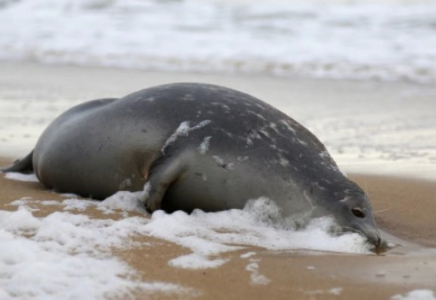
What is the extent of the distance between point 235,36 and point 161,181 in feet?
35.2

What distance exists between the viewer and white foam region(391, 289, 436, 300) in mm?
2445

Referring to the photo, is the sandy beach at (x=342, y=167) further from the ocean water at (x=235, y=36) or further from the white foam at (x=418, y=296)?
the ocean water at (x=235, y=36)

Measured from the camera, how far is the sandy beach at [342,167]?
2.54m

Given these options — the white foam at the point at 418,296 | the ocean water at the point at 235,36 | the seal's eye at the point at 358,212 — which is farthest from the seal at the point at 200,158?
the ocean water at the point at 235,36

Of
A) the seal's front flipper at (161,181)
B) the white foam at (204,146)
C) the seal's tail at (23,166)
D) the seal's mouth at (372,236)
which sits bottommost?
the seal's mouth at (372,236)

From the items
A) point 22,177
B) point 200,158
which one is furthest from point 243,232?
point 22,177

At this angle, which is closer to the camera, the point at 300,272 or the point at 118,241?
the point at 300,272

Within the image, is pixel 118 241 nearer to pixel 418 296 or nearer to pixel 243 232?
pixel 243 232

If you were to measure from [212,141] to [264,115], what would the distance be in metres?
0.35

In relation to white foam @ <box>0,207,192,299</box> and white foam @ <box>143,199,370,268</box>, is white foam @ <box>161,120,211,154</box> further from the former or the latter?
white foam @ <box>0,207,192,299</box>

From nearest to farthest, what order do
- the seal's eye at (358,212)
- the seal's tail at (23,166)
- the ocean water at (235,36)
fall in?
the seal's eye at (358,212), the seal's tail at (23,166), the ocean water at (235,36)

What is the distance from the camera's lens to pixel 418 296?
2459mm

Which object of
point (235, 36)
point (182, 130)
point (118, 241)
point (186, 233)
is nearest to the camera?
point (118, 241)

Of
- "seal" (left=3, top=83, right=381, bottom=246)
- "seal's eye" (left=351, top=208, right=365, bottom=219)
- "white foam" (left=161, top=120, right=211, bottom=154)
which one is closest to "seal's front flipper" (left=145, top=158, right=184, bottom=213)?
"seal" (left=3, top=83, right=381, bottom=246)
